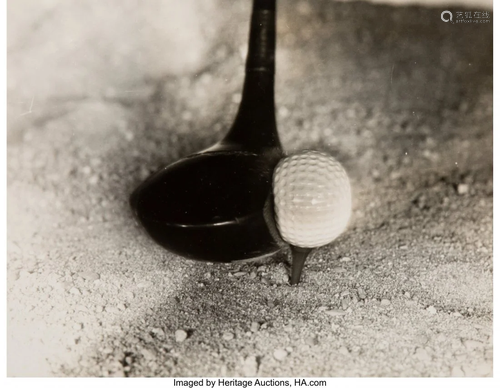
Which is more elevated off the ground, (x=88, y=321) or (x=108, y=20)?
(x=108, y=20)

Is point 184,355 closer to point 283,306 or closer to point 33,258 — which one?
point 283,306

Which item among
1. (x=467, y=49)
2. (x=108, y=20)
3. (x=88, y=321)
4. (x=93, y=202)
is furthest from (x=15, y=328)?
(x=467, y=49)
